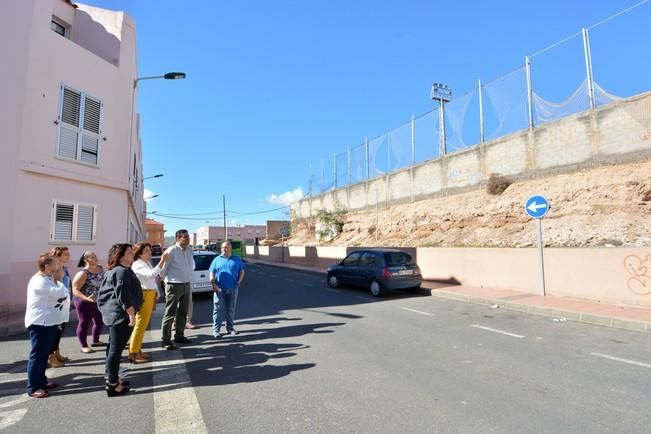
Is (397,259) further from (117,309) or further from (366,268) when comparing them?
(117,309)

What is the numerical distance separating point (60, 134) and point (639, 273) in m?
14.7

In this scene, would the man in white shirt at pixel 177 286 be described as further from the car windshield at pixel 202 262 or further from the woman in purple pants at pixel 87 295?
the car windshield at pixel 202 262

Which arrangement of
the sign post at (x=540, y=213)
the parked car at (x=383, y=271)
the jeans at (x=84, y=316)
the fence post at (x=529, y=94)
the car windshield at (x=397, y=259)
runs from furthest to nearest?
the fence post at (x=529, y=94), the car windshield at (x=397, y=259), the parked car at (x=383, y=271), the sign post at (x=540, y=213), the jeans at (x=84, y=316)

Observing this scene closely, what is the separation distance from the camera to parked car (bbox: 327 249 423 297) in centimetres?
1133

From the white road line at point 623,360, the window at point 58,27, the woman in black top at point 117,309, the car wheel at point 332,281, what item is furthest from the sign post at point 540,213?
the window at point 58,27

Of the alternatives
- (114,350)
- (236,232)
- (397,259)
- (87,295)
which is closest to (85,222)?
(87,295)

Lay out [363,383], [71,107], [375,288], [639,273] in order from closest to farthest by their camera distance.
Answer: [363,383] → [639,273] → [71,107] → [375,288]

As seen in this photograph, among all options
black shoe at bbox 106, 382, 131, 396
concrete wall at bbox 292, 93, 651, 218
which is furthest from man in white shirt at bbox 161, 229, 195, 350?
concrete wall at bbox 292, 93, 651, 218

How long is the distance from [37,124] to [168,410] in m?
8.89

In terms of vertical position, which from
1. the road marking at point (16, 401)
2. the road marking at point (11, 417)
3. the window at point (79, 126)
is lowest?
the road marking at point (11, 417)

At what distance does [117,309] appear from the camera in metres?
3.99

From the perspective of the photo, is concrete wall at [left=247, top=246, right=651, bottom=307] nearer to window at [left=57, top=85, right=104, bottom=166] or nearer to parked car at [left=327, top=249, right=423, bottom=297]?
parked car at [left=327, top=249, right=423, bottom=297]

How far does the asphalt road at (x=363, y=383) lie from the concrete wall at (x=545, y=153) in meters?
12.7

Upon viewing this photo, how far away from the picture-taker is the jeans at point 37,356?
3859mm
